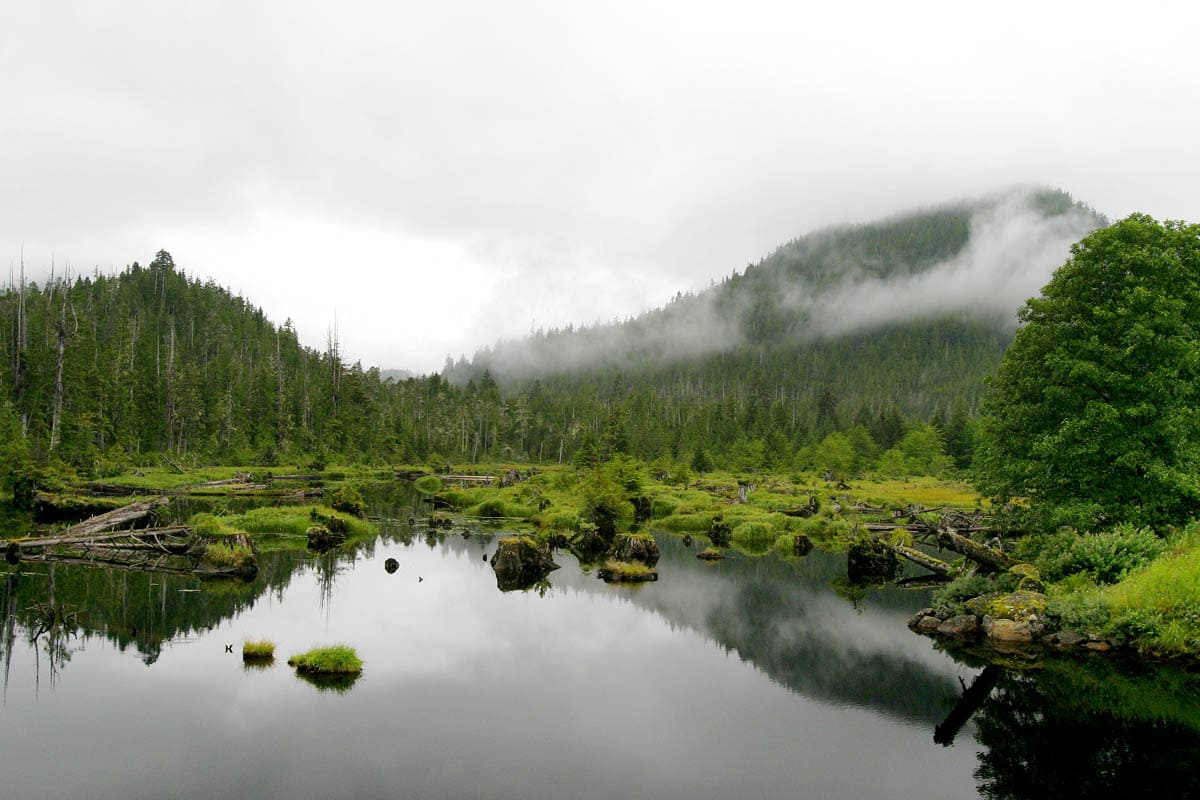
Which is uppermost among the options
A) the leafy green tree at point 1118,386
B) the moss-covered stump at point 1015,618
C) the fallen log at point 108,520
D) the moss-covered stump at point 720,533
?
the leafy green tree at point 1118,386

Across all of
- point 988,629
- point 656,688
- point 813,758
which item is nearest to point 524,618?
point 656,688

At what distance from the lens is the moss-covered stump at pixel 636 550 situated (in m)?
43.6

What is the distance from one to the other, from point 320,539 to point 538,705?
29531 mm

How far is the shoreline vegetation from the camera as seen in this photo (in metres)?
24.0

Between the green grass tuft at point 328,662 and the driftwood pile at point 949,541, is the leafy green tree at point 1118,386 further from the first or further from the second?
the green grass tuft at point 328,662

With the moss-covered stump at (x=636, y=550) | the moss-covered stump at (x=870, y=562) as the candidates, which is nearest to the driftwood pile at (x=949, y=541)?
the moss-covered stump at (x=870, y=562)

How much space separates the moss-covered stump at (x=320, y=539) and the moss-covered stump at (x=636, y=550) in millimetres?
19209

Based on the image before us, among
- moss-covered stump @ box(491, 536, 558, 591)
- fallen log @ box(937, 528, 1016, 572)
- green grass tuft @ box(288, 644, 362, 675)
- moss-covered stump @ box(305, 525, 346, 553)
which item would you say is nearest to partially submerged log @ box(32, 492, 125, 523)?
moss-covered stump @ box(305, 525, 346, 553)

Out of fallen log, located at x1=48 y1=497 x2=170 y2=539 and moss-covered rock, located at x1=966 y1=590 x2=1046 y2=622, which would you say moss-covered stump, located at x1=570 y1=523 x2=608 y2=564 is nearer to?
moss-covered rock, located at x1=966 y1=590 x2=1046 y2=622

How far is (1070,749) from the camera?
16.6m

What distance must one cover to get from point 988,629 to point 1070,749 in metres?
10.4

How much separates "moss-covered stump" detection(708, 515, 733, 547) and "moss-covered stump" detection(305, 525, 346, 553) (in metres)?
28.8

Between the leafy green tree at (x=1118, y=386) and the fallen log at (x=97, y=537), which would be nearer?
the leafy green tree at (x=1118, y=386)

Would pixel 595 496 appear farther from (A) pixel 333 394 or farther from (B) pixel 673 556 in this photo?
(A) pixel 333 394
